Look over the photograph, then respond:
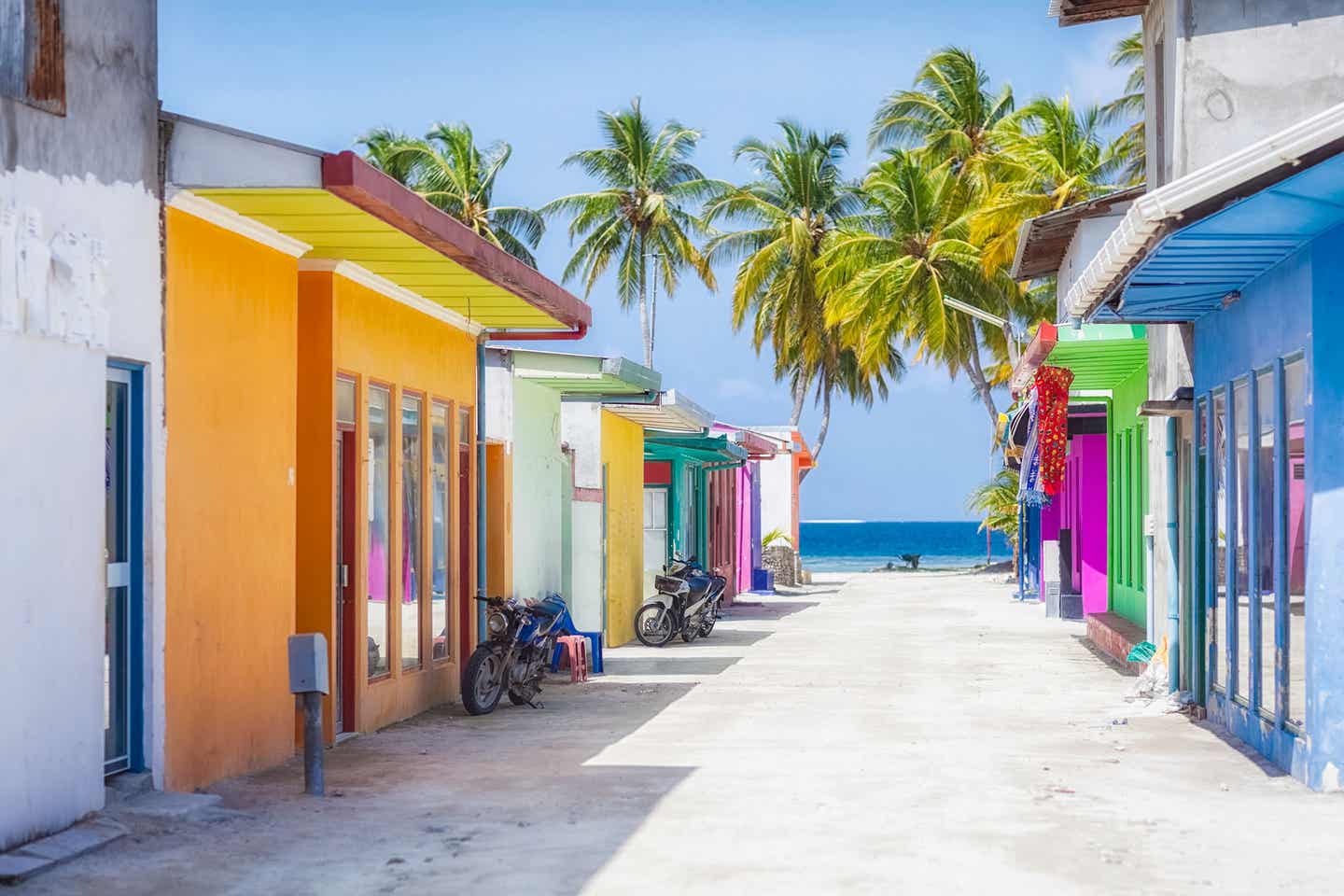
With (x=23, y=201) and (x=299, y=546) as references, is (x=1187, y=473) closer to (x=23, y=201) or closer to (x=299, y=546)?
(x=299, y=546)

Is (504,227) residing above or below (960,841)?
above

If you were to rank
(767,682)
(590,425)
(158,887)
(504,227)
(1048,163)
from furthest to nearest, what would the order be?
(504,227)
(1048,163)
(590,425)
(767,682)
(158,887)

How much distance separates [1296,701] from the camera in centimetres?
996

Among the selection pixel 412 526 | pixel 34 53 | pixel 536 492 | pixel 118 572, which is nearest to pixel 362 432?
pixel 412 526

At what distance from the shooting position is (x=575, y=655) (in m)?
16.8

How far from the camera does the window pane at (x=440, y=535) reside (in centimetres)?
1412

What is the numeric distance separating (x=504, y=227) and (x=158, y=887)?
143ft

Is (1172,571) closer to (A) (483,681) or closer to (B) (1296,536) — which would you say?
(B) (1296,536)

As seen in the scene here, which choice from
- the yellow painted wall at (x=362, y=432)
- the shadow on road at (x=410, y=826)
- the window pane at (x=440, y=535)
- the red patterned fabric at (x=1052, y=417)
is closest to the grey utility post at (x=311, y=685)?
the shadow on road at (x=410, y=826)

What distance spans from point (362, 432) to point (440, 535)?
7.68 feet

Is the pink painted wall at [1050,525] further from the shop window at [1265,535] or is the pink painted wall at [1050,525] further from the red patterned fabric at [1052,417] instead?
the shop window at [1265,535]

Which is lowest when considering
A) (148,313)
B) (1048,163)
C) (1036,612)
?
(1036,612)

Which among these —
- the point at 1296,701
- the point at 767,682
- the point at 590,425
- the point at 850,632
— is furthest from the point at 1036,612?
the point at 1296,701

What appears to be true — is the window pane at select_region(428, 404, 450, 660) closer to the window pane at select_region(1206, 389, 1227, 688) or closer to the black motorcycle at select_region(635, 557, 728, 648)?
the window pane at select_region(1206, 389, 1227, 688)
